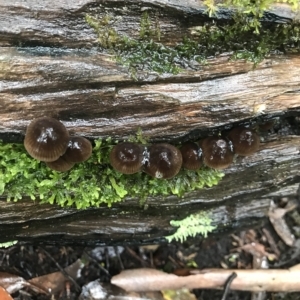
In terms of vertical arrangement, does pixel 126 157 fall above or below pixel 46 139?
below

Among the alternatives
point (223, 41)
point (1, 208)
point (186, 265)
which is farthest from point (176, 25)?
point (186, 265)

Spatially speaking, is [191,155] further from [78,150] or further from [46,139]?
[46,139]

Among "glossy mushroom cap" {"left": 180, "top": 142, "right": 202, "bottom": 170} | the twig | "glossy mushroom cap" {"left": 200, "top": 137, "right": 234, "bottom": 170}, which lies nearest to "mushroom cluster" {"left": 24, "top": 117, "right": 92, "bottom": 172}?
"glossy mushroom cap" {"left": 180, "top": 142, "right": 202, "bottom": 170}

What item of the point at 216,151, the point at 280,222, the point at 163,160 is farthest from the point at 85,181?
the point at 280,222

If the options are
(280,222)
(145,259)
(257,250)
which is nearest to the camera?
(145,259)

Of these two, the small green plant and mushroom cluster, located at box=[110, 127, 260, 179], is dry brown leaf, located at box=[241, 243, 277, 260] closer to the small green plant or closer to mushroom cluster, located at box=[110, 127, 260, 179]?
the small green plant

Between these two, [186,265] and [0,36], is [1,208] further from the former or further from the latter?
[186,265]

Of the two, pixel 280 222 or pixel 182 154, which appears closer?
pixel 182 154
